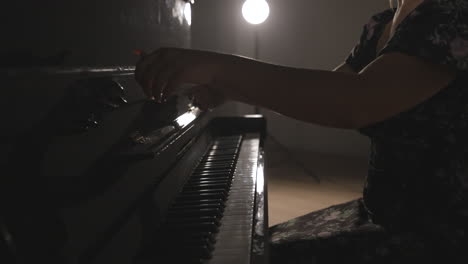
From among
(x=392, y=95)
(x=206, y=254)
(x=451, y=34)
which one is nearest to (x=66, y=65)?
(x=206, y=254)

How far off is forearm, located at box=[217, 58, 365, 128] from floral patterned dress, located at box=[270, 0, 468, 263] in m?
0.10

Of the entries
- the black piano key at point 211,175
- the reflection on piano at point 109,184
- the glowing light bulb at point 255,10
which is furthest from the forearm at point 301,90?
the glowing light bulb at point 255,10

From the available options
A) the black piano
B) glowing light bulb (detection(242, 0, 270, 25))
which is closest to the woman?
the black piano

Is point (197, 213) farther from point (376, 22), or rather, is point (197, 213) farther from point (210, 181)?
point (376, 22)

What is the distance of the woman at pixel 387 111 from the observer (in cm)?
52

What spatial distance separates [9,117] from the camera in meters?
0.39

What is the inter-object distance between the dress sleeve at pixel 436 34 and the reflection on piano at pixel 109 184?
376 millimetres

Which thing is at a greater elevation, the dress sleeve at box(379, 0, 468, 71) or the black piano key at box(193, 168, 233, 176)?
the dress sleeve at box(379, 0, 468, 71)

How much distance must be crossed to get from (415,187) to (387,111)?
328mm

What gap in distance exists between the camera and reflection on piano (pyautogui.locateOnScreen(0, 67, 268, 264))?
0.40 m

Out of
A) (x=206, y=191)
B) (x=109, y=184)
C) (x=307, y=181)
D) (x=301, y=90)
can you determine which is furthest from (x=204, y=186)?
(x=307, y=181)

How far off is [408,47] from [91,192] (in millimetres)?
479

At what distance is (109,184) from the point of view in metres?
0.58

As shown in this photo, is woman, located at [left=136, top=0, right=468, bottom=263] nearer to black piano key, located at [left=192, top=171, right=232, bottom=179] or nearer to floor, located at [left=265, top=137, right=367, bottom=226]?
black piano key, located at [left=192, top=171, right=232, bottom=179]
